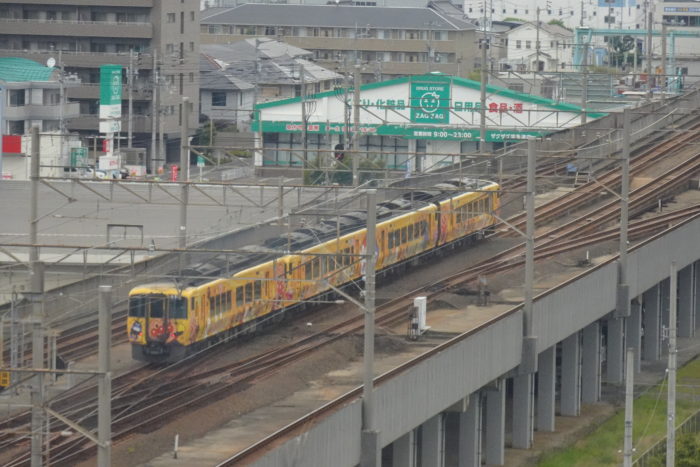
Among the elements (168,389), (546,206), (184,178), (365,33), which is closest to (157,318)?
(168,389)

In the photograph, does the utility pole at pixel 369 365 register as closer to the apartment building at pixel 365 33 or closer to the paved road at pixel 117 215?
the paved road at pixel 117 215

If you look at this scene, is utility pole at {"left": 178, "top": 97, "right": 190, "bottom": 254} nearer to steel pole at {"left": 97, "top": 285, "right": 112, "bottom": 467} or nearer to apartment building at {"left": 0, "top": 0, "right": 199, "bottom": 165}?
steel pole at {"left": 97, "top": 285, "right": 112, "bottom": 467}

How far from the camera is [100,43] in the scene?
187 ft

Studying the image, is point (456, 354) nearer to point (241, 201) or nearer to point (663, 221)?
point (663, 221)

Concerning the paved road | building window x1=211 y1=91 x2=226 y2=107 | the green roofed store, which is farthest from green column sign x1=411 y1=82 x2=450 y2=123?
building window x1=211 y1=91 x2=226 y2=107

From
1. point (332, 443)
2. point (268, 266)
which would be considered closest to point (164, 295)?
point (268, 266)

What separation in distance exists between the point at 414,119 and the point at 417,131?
396 mm

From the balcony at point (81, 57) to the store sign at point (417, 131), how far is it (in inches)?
442

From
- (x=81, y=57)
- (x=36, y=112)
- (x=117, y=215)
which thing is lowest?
(x=117, y=215)

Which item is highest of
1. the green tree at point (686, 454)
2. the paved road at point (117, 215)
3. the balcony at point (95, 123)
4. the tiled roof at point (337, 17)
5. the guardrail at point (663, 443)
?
the tiled roof at point (337, 17)

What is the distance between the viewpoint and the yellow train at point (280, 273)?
20.1m

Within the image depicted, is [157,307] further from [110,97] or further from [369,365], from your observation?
[110,97]

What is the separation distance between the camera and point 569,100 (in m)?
53.8

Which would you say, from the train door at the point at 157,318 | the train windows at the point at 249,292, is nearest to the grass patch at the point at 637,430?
the train windows at the point at 249,292
